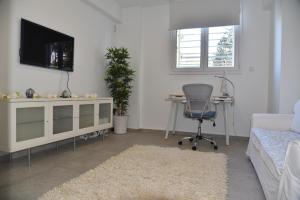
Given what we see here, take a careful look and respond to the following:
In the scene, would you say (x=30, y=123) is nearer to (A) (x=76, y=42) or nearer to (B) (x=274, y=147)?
(A) (x=76, y=42)

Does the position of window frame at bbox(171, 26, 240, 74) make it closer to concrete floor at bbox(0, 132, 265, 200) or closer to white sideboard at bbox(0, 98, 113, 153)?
concrete floor at bbox(0, 132, 265, 200)

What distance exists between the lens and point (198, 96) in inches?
135

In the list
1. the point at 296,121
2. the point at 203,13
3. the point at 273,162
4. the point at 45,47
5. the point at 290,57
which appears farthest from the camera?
the point at 203,13

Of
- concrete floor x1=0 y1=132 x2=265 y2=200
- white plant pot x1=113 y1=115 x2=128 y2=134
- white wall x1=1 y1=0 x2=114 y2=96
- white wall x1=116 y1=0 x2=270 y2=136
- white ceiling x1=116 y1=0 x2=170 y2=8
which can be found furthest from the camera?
white ceiling x1=116 y1=0 x2=170 y2=8

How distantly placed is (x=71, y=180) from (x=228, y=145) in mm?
2629

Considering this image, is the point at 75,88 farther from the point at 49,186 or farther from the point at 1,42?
the point at 49,186

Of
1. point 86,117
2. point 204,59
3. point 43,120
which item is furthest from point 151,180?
point 204,59

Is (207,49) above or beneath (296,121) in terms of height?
above

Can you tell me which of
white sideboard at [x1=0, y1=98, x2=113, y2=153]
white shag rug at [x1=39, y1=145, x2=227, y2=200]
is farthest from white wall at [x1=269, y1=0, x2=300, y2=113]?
white sideboard at [x1=0, y1=98, x2=113, y2=153]

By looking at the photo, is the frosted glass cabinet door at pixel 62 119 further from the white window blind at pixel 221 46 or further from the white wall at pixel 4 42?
the white window blind at pixel 221 46

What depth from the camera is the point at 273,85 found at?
3.66m

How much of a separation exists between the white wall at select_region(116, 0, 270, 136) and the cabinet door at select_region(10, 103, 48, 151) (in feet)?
7.98

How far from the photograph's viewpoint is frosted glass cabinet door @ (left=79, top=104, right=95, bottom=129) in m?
3.22

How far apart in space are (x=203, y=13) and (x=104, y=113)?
2699 mm
